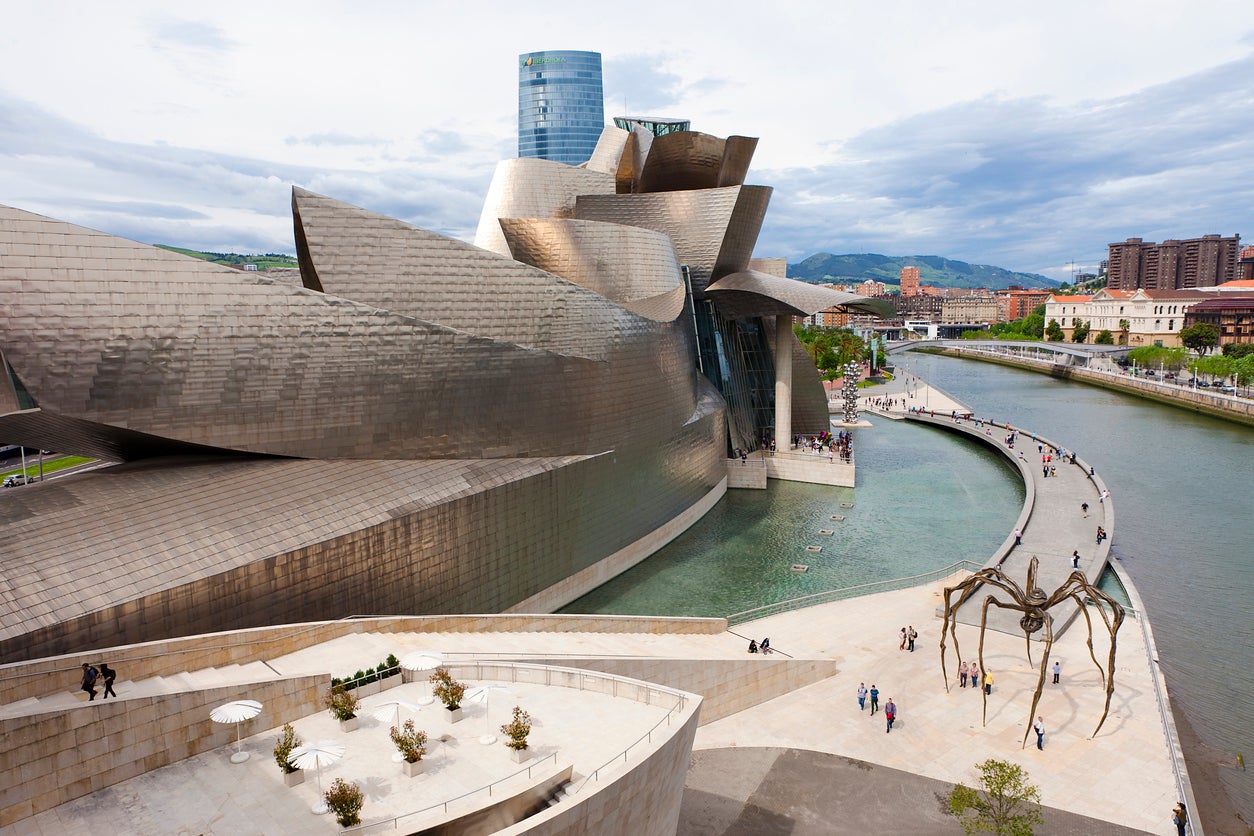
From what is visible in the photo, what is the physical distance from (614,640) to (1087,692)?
450 inches

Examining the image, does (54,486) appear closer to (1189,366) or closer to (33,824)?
(33,824)

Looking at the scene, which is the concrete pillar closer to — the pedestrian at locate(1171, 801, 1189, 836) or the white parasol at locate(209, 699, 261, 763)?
the pedestrian at locate(1171, 801, 1189, 836)

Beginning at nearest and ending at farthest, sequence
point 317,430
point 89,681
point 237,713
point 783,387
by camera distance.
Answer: point 237,713 → point 89,681 → point 317,430 → point 783,387

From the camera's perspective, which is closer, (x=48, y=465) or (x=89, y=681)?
(x=89, y=681)

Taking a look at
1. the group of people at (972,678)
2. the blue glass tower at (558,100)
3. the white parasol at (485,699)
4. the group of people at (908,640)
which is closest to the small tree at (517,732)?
the white parasol at (485,699)

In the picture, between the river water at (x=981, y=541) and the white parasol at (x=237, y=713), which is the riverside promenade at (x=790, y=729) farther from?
the river water at (x=981, y=541)

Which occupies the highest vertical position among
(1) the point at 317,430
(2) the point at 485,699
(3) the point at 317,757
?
(1) the point at 317,430

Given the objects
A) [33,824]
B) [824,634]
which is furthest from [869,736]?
[33,824]

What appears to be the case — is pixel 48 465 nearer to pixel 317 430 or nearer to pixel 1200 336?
pixel 317 430

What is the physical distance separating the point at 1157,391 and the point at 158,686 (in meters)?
88.6

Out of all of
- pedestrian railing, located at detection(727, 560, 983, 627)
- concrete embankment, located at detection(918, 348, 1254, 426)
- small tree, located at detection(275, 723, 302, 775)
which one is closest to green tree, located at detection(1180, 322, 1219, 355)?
concrete embankment, located at detection(918, 348, 1254, 426)

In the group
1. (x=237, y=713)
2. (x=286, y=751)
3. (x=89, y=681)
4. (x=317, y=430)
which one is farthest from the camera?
(x=317, y=430)

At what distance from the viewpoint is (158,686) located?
12.2 m

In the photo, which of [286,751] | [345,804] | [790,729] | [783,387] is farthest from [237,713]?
[783,387]
